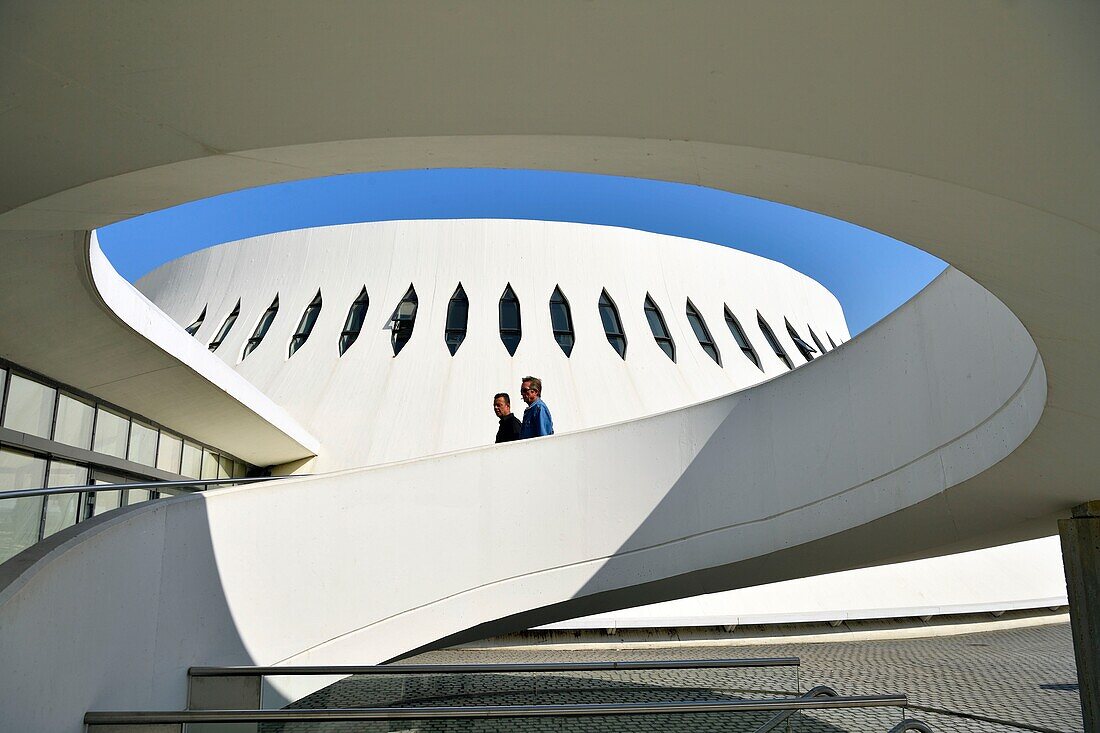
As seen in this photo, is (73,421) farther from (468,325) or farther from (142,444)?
(468,325)

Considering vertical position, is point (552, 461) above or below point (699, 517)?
above

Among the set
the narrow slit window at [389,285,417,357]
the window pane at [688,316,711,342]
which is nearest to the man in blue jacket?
the narrow slit window at [389,285,417,357]

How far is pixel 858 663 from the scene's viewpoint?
43.2 ft

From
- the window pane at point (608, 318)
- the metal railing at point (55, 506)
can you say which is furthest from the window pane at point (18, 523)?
the window pane at point (608, 318)

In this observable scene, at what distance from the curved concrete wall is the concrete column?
10.6 meters

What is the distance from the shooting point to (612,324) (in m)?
19.7

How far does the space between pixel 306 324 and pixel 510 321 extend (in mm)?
4700

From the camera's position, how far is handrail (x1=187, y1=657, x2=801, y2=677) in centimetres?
503

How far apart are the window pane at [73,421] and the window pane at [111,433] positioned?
7.5 inches

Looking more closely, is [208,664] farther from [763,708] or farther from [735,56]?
[735,56]

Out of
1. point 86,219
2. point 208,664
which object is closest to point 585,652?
point 208,664

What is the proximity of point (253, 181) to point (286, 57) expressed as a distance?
1108 mm

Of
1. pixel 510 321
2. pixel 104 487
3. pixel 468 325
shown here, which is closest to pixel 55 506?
pixel 104 487

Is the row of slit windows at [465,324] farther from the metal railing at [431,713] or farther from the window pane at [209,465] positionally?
the metal railing at [431,713]
